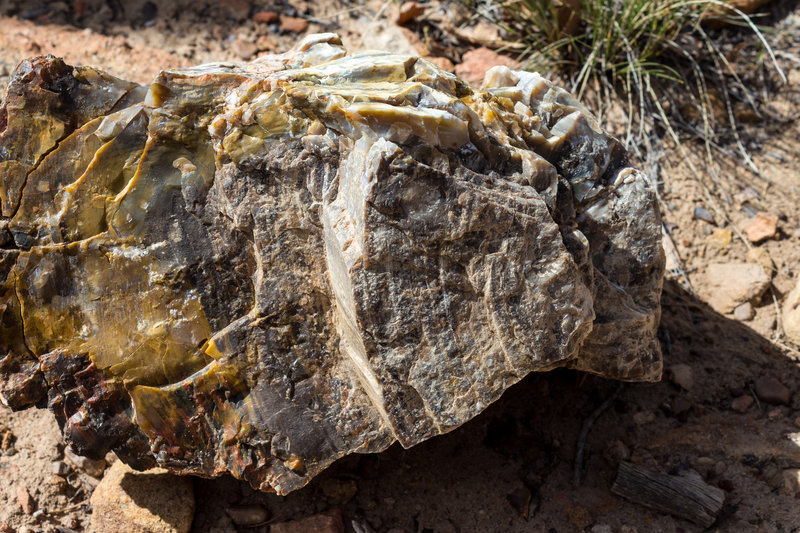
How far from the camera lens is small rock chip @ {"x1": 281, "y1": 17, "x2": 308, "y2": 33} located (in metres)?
4.01

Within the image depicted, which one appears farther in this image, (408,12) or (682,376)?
(408,12)

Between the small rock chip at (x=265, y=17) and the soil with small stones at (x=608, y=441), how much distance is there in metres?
0.70

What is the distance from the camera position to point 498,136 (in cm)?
208

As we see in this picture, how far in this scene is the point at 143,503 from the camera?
233 cm

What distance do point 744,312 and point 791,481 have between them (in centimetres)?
88

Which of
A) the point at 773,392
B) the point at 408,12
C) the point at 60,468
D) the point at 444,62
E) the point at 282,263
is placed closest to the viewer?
the point at 282,263

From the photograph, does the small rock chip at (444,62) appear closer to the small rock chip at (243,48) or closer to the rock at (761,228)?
the small rock chip at (243,48)

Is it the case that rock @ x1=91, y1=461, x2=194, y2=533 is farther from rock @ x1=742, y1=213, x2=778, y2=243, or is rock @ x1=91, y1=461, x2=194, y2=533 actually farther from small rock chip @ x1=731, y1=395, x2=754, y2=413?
rock @ x1=742, y1=213, x2=778, y2=243

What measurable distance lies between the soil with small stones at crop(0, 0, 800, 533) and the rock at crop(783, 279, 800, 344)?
0.04 m

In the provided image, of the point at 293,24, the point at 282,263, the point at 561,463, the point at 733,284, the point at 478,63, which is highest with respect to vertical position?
the point at 282,263

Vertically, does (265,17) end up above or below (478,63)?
above

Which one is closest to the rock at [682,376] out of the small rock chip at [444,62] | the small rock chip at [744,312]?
the small rock chip at [744,312]

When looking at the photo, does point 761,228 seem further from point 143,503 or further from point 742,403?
point 143,503

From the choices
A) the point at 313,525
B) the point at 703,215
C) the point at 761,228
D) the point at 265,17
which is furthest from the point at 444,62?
the point at 313,525
